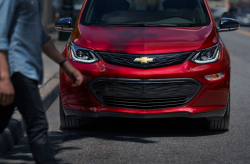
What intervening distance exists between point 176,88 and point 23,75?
2223 millimetres

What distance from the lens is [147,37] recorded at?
5.20 m

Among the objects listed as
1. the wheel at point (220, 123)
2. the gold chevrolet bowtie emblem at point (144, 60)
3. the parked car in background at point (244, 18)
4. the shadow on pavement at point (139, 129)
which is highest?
the gold chevrolet bowtie emblem at point (144, 60)

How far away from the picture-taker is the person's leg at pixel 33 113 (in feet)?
10.1

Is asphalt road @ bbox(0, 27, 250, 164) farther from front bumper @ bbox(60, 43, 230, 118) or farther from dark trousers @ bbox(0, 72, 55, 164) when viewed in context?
dark trousers @ bbox(0, 72, 55, 164)

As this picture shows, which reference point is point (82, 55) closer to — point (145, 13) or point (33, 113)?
point (145, 13)

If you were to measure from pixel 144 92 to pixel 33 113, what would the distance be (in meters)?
1.92

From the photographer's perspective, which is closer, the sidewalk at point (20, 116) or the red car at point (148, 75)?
the sidewalk at point (20, 116)

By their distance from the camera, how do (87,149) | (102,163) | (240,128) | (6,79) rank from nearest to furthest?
(6,79) → (102,163) → (87,149) → (240,128)

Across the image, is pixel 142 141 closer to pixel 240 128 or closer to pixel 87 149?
pixel 87 149

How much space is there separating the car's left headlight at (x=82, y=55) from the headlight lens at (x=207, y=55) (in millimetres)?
1008

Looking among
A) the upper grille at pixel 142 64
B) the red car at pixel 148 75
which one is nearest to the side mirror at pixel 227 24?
the red car at pixel 148 75

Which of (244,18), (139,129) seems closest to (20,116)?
(139,129)

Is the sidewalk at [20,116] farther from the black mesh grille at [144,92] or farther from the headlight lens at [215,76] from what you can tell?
the headlight lens at [215,76]

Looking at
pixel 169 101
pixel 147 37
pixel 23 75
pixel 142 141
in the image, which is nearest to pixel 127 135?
pixel 142 141
